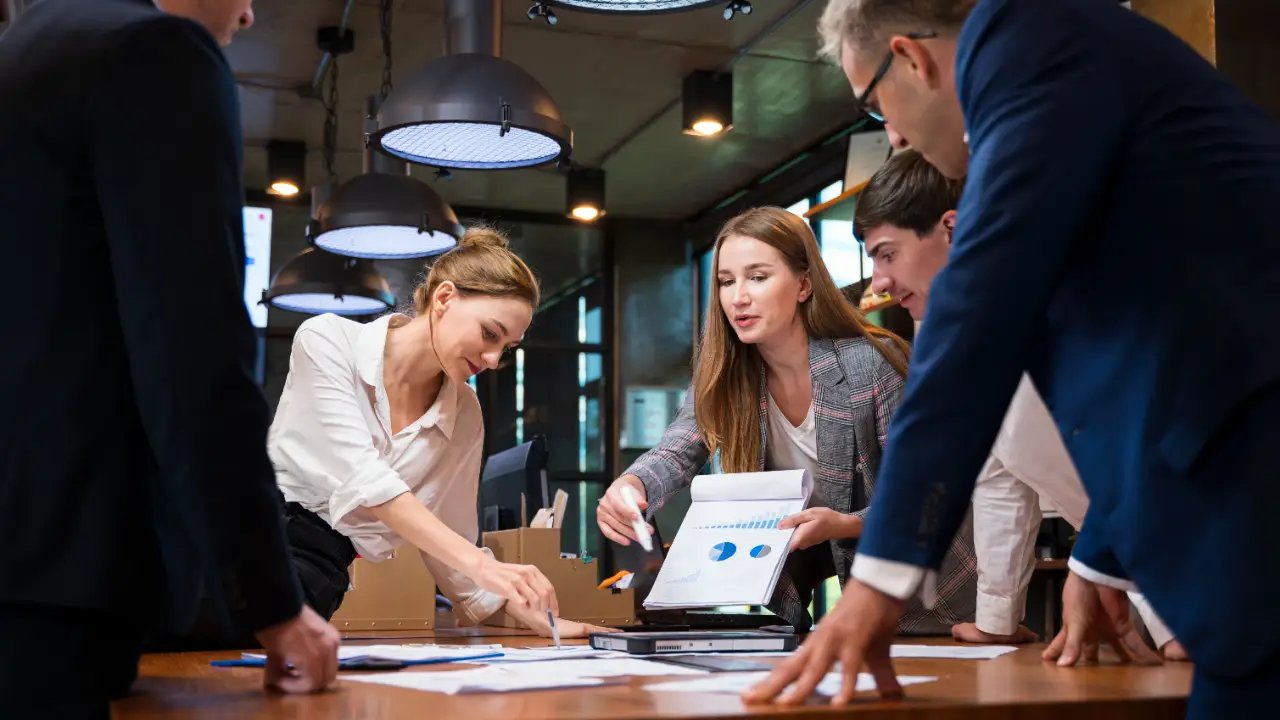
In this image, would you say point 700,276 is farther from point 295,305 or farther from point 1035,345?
point 1035,345

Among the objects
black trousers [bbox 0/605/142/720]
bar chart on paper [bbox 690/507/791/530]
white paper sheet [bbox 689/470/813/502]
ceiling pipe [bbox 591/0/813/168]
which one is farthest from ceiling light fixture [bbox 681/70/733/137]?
black trousers [bbox 0/605/142/720]

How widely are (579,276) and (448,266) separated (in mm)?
7235

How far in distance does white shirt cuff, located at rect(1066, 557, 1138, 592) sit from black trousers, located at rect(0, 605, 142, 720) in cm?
105

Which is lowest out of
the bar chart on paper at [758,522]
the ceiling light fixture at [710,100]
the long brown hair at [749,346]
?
the bar chart on paper at [758,522]

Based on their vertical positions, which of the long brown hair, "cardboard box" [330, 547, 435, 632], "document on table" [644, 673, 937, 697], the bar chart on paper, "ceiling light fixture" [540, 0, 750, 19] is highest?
"ceiling light fixture" [540, 0, 750, 19]

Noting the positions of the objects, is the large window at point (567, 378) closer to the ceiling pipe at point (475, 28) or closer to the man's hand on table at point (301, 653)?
the ceiling pipe at point (475, 28)

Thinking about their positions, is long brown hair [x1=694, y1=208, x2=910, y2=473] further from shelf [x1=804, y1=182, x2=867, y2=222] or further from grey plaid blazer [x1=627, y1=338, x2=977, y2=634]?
shelf [x1=804, y1=182, x2=867, y2=222]

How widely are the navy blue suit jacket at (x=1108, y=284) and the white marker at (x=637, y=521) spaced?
1.26 m

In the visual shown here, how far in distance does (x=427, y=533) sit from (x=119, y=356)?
130 centimetres

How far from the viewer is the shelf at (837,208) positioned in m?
6.74

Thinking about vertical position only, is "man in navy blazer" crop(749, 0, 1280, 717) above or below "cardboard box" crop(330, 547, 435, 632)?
above

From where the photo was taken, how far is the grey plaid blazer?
92.4 inches

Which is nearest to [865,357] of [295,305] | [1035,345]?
[1035,345]

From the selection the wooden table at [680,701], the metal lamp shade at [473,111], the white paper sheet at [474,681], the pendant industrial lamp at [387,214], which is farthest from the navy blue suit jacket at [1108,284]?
the pendant industrial lamp at [387,214]
